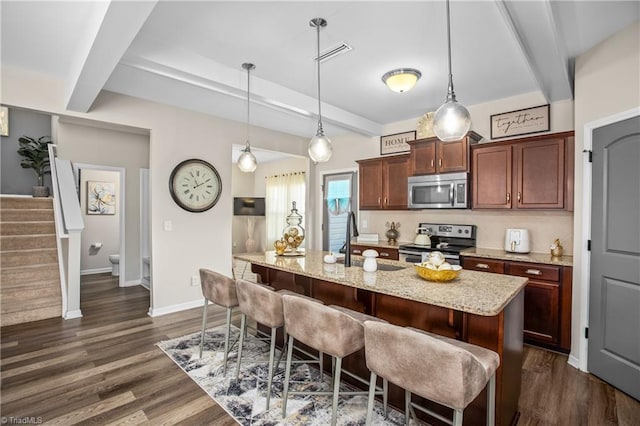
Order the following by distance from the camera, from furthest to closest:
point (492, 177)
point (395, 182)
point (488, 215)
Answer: point (395, 182), point (488, 215), point (492, 177)

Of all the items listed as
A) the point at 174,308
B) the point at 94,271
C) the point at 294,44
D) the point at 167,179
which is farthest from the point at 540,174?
the point at 94,271

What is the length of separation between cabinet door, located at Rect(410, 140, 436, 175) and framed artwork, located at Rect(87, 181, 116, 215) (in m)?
6.47

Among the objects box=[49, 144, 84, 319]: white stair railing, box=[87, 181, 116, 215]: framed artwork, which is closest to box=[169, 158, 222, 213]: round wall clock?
box=[49, 144, 84, 319]: white stair railing

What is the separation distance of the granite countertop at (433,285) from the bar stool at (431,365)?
0.25 metres

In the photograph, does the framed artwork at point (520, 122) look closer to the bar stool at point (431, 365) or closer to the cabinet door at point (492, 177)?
the cabinet door at point (492, 177)

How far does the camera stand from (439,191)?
160 inches

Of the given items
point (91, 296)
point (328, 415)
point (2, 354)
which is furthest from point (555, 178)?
point (91, 296)

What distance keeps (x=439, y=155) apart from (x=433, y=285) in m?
2.55

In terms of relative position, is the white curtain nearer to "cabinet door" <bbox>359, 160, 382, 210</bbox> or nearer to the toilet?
"cabinet door" <bbox>359, 160, 382, 210</bbox>

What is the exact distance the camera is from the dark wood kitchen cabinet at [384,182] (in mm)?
4527

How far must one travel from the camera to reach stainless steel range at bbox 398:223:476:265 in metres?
3.87

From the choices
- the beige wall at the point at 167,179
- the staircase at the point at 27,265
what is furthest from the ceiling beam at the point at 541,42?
the staircase at the point at 27,265

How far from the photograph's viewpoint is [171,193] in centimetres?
416

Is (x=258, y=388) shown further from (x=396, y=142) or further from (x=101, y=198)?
(x=101, y=198)
